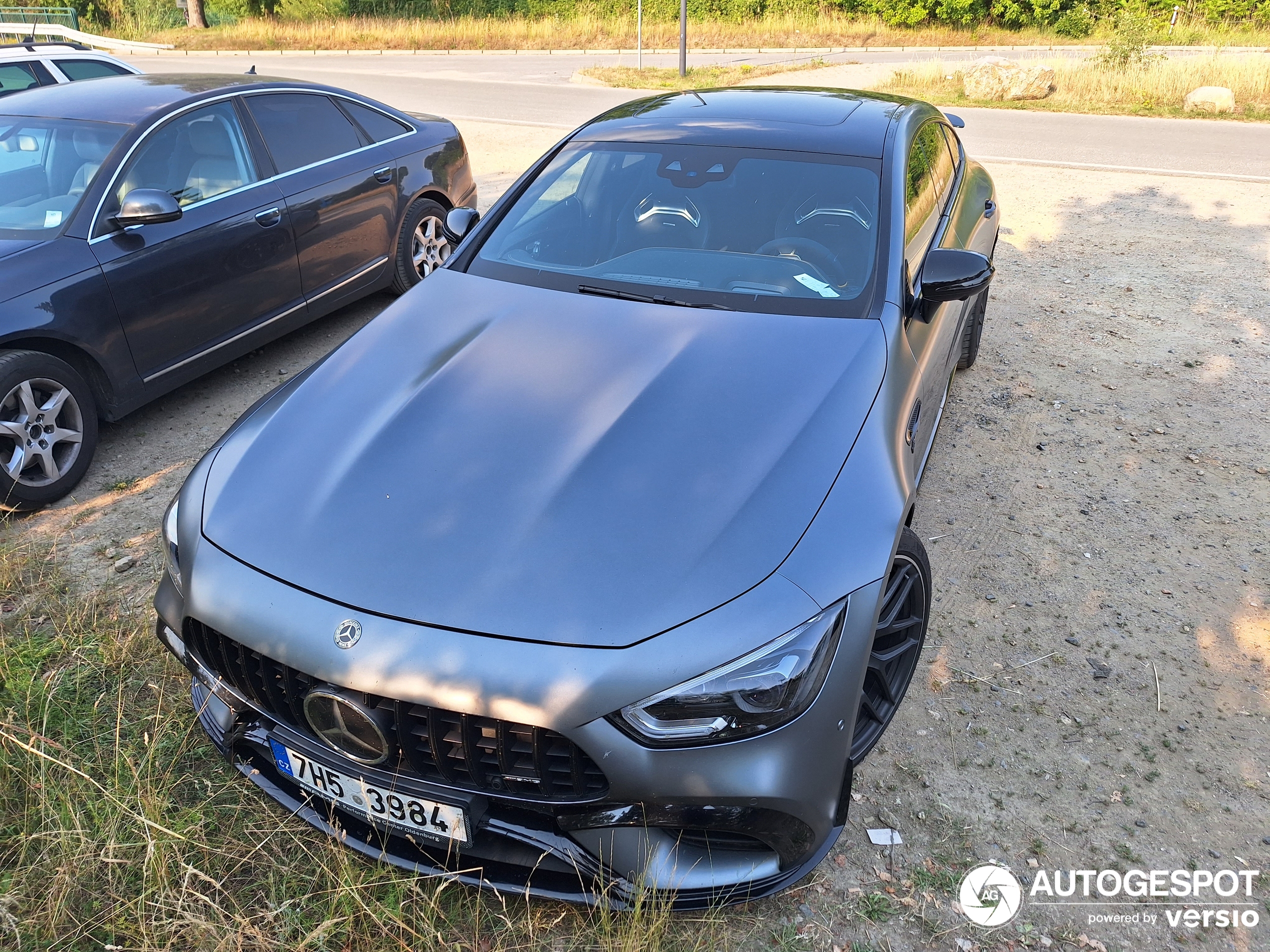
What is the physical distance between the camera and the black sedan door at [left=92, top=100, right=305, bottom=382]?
411cm

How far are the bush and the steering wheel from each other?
1163 inches

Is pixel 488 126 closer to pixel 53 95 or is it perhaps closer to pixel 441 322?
pixel 53 95

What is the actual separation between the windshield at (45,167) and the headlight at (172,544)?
2269 mm

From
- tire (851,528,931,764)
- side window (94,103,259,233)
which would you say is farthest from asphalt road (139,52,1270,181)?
tire (851,528,931,764)

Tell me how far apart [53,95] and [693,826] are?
5068 millimetres

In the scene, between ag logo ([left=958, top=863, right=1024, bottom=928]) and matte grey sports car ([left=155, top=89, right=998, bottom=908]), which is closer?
matte grey sports car ([left=155, top=89, right=998, bottom=908])

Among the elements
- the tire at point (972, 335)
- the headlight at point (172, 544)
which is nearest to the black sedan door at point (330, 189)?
the headlight at point (172, 544)

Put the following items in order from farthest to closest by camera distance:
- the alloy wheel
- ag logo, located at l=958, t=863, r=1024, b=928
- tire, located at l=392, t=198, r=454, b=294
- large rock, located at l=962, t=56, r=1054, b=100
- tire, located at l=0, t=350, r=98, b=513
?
large rock, located at l=962, t=56, r=1054, b=100
tire, located at l=392, t=198, r=454, b=294
tire, located at l=0, t=350, r=98, b=513
the alloy wheel
ag logo, located at l=958, t=863, r=1024, b=928

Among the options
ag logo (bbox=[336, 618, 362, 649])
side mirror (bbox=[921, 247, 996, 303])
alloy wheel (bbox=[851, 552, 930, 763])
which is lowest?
alloy wheel (bbox=[851, 552, 930, 763])

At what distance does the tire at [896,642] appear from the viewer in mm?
2381

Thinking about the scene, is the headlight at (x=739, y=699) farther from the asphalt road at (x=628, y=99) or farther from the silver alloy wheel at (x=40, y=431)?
the asphalt road at (x=628, y=99)

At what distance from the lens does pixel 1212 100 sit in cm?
1366

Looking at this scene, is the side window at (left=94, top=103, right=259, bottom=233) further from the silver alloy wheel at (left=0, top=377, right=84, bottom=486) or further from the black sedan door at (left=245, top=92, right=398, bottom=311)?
the silver alloy wheel at (left=0, top=377, right=84, bottom=486)

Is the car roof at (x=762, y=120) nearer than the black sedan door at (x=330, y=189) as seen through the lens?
Yes
